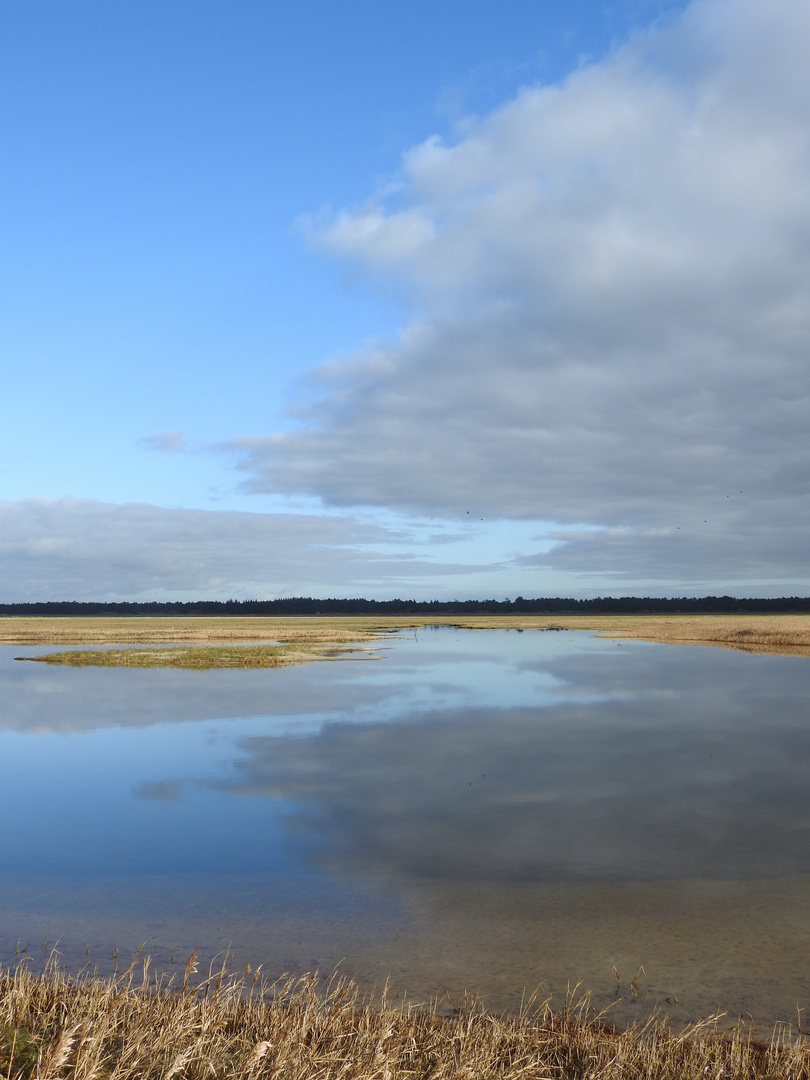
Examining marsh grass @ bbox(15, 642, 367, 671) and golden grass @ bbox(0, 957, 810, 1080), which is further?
marsh grass @ bbox(15, 642, 367, 671)

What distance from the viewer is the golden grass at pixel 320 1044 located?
6129 millimetres

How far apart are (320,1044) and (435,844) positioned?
8126 millimetres

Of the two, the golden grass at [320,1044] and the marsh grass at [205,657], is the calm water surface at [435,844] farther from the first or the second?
the marsh grass at [205,657]

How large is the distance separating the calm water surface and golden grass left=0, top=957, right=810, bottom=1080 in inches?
52.0

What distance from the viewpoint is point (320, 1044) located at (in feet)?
22.2

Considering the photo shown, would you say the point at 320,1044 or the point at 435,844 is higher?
the point at 320,1044

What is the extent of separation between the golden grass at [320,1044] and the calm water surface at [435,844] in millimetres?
1321

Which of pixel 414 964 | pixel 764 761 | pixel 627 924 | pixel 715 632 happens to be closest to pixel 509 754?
pixel 764 761

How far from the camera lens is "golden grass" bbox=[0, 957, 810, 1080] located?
613cm

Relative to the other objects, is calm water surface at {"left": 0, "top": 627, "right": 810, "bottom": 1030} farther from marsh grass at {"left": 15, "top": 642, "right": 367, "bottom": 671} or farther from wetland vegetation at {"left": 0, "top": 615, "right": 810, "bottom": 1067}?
marsh grass at {"left": 15, "top": 642, "right": 367, "bottom": 671}

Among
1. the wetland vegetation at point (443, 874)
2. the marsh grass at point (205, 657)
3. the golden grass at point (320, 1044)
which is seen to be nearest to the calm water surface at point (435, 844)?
the wetland vegetation at point (443, 874)

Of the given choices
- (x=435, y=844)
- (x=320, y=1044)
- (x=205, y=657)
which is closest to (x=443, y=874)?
(x=435, y=844)

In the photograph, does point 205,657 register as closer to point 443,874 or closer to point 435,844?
point 435,844

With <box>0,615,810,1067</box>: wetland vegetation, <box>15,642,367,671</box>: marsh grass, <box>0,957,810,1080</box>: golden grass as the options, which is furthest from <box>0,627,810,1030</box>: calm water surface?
<box>15,642,367,671</box>: marsh grass
